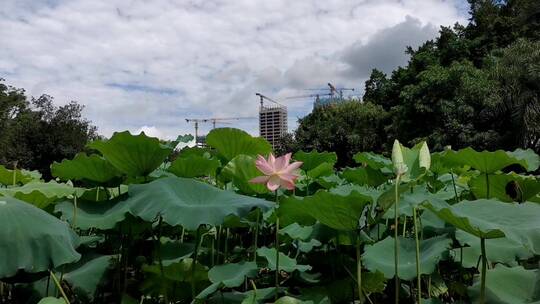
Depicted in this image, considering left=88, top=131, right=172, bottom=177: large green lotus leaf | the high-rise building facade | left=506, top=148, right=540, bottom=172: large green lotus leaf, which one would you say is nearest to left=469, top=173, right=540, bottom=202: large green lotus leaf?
left=506, top=148, right=540, bottom=172: large green lotus leaf

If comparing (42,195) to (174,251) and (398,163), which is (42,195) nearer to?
(174,251)

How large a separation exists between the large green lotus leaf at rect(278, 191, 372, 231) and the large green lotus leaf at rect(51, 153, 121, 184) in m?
0.48

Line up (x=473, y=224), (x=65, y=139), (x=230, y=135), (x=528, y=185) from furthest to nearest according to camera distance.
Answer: (x=65, y=139), (x=230, y=135), (x=528, y=185), (x=473, y=224)

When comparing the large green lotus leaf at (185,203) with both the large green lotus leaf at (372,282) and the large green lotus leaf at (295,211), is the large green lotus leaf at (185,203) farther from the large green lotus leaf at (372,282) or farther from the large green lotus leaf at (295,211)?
the large green lotus leaf at (372,282)

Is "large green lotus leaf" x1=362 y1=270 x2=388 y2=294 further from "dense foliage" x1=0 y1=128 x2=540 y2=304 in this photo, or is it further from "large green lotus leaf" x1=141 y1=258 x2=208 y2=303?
"large green lotus leaf" x1=141 y1=258 x2=208 y2=303

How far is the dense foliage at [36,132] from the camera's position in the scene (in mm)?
23531

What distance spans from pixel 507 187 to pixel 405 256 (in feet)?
1.56

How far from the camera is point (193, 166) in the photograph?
4.34 feet

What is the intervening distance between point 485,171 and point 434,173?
12.2 inches

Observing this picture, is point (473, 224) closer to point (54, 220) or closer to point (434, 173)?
point (54, 220)

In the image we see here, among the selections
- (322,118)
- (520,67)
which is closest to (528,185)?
(520,67)

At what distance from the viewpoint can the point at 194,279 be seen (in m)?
1.05

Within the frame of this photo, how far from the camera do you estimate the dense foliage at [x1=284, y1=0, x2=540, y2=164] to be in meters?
11.4

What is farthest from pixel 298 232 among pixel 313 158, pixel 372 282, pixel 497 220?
pixel 313 158
